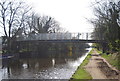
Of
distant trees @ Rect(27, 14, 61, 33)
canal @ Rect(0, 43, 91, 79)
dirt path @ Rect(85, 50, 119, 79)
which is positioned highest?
distant trees @ Rect(27, 14, 61, 33)

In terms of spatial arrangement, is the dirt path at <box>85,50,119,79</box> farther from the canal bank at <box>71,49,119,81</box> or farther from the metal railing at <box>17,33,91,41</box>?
the metal railing at <box>17,33,91,41</box>

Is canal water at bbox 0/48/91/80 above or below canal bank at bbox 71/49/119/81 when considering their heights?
below

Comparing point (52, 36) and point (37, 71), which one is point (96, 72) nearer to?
point (37, 71)

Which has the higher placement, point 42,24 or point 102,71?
point 42,24

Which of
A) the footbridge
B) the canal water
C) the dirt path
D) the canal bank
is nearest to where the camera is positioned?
the canal bank

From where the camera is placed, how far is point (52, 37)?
199ft

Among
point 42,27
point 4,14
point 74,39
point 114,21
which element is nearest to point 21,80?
point 114,21

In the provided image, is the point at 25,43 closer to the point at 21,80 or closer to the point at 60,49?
the point at 60,49

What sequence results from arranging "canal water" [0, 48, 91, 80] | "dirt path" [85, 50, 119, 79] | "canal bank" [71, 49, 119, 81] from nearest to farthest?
"canal bank" [71, 49, 119, 81]
"dirt path" [85, 50, 119, 79]
"canal water" [0, 48, 91, 80]

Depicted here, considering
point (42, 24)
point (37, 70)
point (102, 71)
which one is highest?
point (42, 24)

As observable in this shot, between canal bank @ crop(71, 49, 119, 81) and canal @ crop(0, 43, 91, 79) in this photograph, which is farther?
canal @ crop(0, 43, 91, 79)

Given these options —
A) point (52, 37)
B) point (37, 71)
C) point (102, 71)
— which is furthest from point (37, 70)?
point (52, 37)

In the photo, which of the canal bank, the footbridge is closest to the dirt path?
the canal bank

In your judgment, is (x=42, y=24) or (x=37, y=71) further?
(x=42, y=24)
